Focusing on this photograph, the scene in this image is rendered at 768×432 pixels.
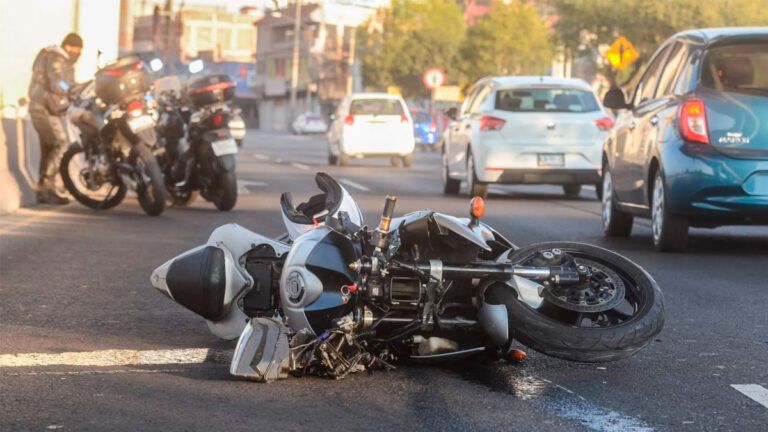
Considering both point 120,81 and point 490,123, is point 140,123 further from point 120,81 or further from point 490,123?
point 490,123

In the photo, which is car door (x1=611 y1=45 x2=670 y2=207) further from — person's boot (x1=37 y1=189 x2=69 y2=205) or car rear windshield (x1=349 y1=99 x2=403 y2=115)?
car rear windshield (x1=349 y1=99 x2=403 y2=115)

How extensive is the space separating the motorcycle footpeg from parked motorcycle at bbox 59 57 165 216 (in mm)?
8977

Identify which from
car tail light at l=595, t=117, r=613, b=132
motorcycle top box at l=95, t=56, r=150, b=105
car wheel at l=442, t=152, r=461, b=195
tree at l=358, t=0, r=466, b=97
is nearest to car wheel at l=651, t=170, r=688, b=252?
motorcycle top box at l=95, t=56, r=150, b=105

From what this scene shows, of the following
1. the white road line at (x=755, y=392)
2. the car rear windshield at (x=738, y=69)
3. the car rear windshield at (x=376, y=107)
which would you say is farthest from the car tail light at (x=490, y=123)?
the car rear windshield at (x=376, y=107)

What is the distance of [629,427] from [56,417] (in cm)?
187

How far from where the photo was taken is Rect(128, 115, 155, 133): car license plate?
49.6 ft

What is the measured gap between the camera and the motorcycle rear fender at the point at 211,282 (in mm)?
6691

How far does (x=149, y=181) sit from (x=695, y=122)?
562cm

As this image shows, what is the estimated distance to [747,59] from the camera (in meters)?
11.7

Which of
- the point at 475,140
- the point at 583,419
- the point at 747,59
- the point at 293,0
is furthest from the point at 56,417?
the point at 293,0

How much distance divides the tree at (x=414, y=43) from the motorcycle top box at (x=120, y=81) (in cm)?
7173

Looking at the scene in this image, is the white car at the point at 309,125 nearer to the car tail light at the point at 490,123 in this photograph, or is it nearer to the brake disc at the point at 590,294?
the car tail light at the point at 490,123

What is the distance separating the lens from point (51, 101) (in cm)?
1683

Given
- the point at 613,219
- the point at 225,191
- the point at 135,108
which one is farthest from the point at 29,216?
the point at 613,219
